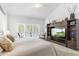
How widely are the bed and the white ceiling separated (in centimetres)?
59

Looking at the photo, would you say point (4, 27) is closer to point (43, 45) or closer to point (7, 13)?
point (7, 13)

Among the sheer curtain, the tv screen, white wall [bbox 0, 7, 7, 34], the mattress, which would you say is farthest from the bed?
white wall [bbox 0, 7, 7, 34]

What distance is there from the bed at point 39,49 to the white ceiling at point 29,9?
23.4 inches

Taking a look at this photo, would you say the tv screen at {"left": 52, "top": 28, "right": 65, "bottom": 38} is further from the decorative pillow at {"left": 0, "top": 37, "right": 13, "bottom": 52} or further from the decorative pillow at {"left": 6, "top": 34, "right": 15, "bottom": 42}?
the decorative pillow at {"left": 0, "top": 37, "right": 13, "bottom": 52}

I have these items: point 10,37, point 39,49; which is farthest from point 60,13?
point 10,37

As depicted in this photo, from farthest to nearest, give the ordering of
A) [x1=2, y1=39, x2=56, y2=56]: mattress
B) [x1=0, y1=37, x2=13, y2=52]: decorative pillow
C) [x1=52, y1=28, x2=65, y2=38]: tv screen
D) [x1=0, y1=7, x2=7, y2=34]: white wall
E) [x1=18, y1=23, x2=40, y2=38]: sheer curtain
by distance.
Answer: [x1=52, y1=28, x2=65, y2=38]: tv screen → [x1=18, y1=23, x2=40, y2=38]: sheer curtain → [x1=0, y1=7, x2=7, y2=34]: white wall → [x1=2, y1=39, x2=56, y2=56]: mattress → [x1=0, y1=37, x2=13, y2=52]: decorative pillow

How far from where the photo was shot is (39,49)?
86.1 inches

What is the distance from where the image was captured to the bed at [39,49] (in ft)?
6.85

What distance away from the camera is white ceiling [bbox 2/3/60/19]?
2.20 metres

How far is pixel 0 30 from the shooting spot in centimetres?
215

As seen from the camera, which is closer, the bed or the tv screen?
the bed

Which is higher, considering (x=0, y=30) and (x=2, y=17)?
(x=2, y=17)

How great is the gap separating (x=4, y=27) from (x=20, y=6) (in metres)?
0.56

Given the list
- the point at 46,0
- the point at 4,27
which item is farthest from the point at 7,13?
the point at 46,0
